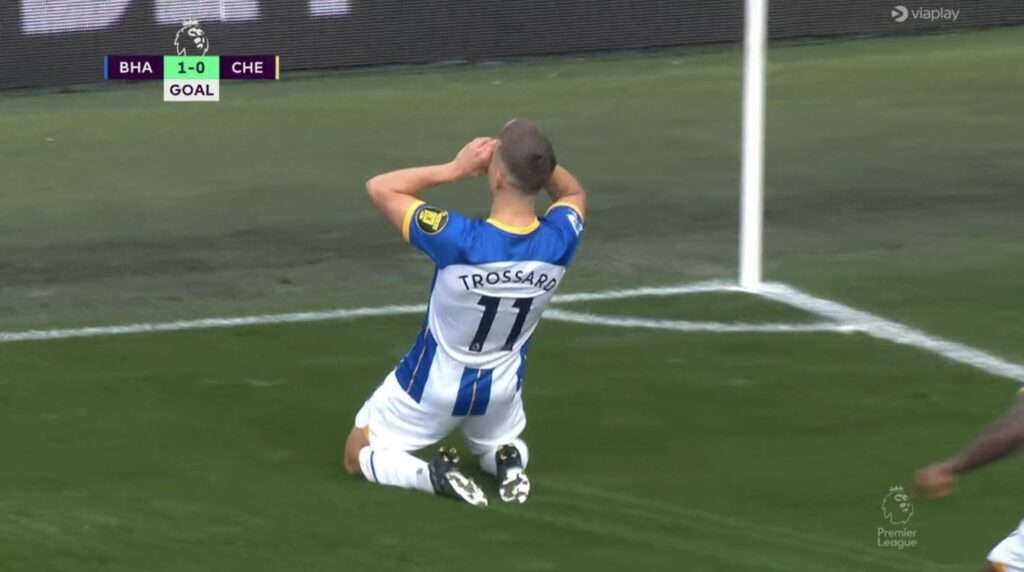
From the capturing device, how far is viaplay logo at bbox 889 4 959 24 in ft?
71.1

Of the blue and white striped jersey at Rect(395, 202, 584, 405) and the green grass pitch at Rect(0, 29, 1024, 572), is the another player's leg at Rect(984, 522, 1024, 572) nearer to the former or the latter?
the green grass pitch at Rect(0, 29, 1024, 572)

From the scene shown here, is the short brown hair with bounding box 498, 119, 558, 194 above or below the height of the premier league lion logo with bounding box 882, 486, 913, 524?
above

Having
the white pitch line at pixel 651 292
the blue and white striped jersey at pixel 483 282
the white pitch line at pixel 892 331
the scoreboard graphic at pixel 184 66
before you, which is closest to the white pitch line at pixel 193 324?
the white pitch line at pixel 651 292

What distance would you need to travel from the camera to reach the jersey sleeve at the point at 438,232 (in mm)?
6836

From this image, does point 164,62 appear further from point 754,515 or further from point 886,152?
point 754,515

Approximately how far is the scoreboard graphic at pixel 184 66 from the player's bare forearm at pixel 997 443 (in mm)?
15114

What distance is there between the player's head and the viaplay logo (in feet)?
51.5

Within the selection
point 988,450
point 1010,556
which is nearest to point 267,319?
point 1010,556

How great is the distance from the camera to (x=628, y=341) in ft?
32.6

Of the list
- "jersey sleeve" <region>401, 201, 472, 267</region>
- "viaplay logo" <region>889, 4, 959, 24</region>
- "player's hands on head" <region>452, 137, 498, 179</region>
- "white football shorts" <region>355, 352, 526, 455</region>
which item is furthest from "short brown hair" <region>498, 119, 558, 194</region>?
"viaplay logo" <region>889, 4, 959, 24</region>

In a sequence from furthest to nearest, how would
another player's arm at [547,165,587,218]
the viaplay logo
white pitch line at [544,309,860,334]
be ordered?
the viaplay logo, white pitch line at [544,309,860,334], another player's arm at [547,165,587,218]

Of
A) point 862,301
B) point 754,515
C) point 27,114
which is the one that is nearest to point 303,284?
point 862,301

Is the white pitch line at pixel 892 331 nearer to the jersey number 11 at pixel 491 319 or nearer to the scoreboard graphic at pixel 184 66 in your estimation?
the jersey number 11 at pixel 491 319

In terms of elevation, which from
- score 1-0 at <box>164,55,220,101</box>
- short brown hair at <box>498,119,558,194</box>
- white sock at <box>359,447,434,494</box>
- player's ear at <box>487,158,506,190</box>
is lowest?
score 1-0 at <box>164,55,220,101</box>
